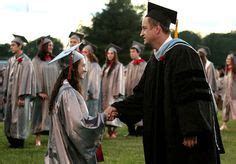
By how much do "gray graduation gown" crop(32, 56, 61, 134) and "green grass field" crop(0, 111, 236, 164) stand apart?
1.41ft

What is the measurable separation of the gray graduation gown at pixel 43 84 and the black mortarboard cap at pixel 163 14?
22.4 ft

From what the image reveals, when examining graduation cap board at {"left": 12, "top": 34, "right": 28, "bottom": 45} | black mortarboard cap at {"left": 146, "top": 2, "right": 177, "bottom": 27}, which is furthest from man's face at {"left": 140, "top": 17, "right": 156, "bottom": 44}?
graduation cap board at {"left": 12, "top": 34, "right": 28, "bottom": 45}

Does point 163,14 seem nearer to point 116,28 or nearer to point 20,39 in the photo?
point 20,39

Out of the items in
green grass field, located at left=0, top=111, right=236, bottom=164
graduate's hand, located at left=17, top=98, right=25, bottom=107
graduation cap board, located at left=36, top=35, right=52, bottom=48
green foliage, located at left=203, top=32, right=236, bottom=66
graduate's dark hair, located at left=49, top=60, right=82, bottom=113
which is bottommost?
green grass field, located at left=0, top=111, right=236, bottom=164

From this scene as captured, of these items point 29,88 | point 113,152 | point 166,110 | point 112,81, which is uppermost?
point 112,81

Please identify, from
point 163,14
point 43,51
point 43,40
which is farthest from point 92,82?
point 163,14

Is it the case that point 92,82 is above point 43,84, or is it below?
above

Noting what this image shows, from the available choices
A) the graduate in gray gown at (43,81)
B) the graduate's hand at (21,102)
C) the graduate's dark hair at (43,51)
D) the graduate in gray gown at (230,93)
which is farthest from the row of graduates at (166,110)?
the graduate in gray gown at (230,93)

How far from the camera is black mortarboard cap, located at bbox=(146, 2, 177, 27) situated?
6266mm

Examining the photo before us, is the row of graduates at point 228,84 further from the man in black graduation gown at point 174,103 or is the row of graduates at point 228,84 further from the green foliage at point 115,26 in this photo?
the green foliage at point 115,26

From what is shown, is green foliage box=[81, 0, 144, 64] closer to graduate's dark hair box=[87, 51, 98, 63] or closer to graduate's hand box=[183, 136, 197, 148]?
graduate's dark hair box=[87, 51, 98, 63]

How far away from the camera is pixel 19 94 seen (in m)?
12.4

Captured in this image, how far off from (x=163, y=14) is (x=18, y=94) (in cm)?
672

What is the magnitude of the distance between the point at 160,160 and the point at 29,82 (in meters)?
6.63
